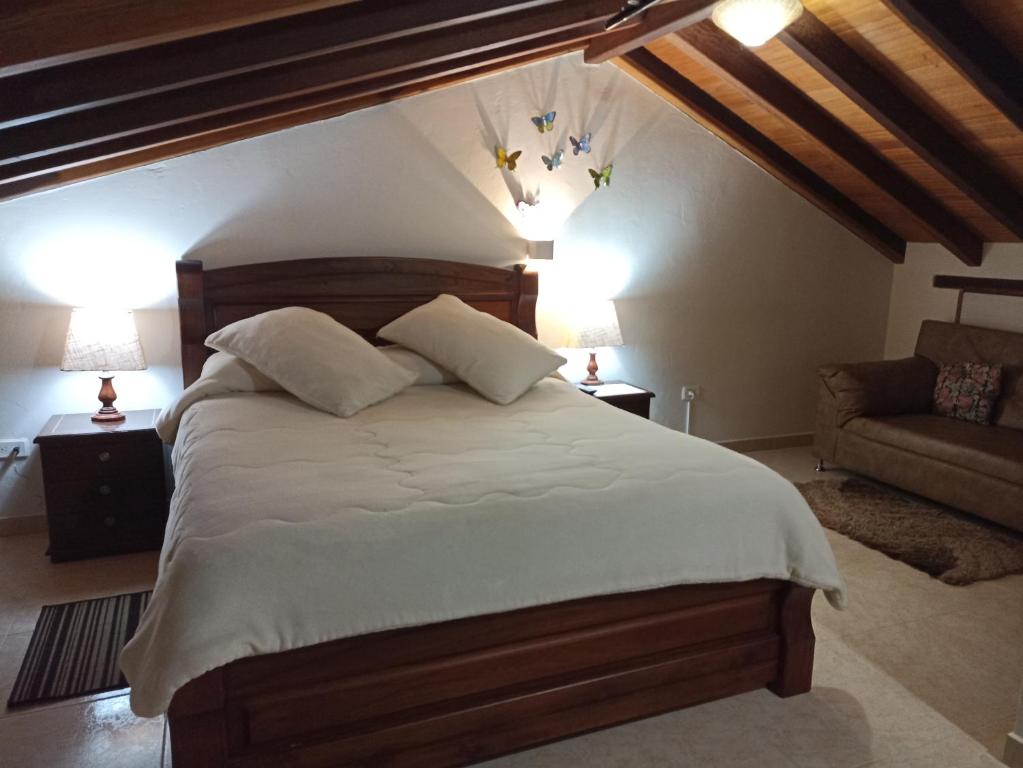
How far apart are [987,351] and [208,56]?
4.27 metres

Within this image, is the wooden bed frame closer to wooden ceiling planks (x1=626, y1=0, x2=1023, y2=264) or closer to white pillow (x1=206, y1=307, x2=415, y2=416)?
white pillow (x1=206, y1=307, x2=415, y2=416)

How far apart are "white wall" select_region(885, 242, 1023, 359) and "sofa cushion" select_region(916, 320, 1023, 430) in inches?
8.4

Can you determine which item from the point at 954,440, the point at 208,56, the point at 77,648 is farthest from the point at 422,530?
the point at 954,440

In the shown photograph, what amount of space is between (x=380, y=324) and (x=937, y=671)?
9.13 ft

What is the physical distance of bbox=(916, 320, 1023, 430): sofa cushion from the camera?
4.00m

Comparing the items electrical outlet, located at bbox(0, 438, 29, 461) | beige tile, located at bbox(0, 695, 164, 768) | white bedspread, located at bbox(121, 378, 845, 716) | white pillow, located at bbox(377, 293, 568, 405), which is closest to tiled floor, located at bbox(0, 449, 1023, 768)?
beige tile, located at bbox(0, 695, 164, 768)

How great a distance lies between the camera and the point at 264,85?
2.43 metres

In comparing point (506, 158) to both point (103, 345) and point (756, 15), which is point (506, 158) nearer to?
point (756, 15)

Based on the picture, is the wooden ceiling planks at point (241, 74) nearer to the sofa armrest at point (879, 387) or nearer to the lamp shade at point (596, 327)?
the lamp shade at point (596, 327)

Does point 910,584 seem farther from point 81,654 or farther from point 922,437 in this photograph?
point 81,654

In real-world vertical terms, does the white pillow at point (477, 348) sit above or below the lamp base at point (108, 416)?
above

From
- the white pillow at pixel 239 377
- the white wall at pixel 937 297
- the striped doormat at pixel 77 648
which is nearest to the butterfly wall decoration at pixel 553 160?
the white pillow at pixel 239 377

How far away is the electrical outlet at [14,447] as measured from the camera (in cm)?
336

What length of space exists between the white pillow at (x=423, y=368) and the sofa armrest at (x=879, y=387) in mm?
2307
